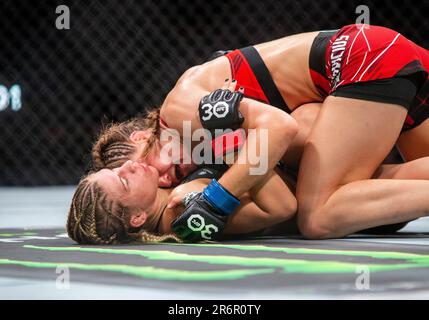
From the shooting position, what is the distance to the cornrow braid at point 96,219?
172 centimetres

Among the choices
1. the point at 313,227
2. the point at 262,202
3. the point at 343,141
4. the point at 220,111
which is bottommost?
the point at 313,227

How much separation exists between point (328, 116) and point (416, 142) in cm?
40

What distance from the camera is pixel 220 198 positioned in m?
1.68

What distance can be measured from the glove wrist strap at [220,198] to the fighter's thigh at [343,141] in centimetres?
25

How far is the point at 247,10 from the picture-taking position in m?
4.70

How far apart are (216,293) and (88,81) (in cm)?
405

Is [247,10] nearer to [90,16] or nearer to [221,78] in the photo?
[90,16]

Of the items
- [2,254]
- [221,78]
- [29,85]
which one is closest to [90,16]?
[29,85]
